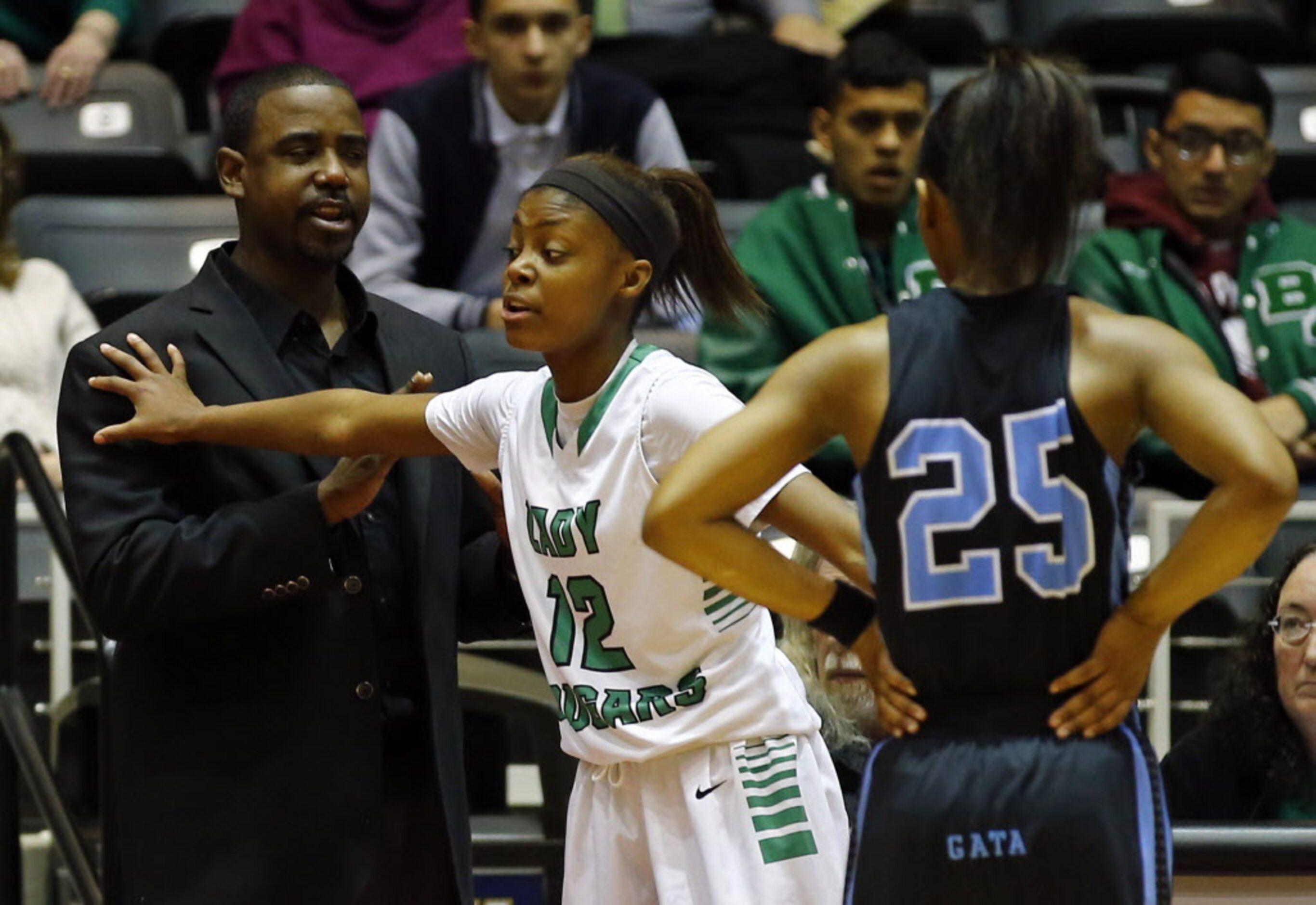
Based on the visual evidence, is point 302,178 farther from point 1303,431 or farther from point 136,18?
point 136,18

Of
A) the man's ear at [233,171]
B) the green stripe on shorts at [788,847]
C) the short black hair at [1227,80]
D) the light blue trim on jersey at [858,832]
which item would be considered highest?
the short black hair at [1227,80]

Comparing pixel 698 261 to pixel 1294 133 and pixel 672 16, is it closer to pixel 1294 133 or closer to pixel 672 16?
pixel 672 16

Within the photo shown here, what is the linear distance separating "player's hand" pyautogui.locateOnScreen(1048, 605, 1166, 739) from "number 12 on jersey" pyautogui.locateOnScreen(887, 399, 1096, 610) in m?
0.07

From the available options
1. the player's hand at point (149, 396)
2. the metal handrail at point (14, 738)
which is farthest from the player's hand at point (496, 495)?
the metal handrail at point (14, 738)

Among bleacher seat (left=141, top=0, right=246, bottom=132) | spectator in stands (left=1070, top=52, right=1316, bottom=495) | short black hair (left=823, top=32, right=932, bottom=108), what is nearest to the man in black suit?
short black hair (left=823, top=32, right=932, bottom=108)

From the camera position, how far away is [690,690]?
2.57 m

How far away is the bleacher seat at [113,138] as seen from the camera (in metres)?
5.93

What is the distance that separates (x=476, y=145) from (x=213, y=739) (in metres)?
2.78

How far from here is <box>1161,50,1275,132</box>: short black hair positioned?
5.11 meters

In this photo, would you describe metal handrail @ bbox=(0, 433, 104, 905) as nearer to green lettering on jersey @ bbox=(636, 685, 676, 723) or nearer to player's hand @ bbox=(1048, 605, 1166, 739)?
green lettering on jersey @ bbox=(636, 685, 676, 723)

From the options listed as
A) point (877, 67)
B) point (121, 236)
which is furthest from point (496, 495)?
point (121, 236)

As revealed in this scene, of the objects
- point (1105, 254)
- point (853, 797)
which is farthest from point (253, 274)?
point (1105, 254)

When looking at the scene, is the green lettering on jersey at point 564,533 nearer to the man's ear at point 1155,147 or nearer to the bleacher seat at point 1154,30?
the man's ear at point 1155,147

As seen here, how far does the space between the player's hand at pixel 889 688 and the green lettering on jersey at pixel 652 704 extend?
351 mm
